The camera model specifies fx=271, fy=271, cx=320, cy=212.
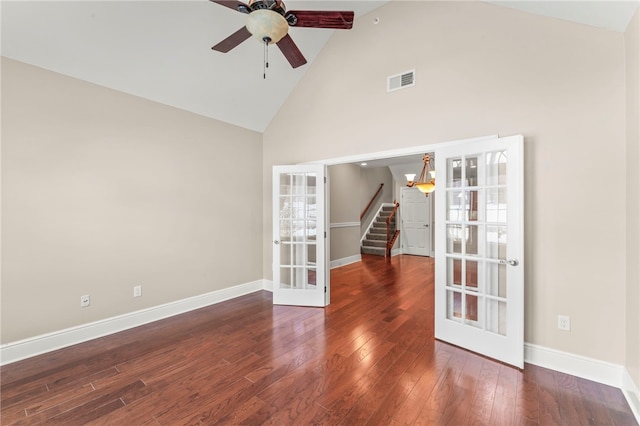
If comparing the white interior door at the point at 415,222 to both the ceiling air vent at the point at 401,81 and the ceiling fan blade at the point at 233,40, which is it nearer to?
the ceiling air vent at the point at 401,81

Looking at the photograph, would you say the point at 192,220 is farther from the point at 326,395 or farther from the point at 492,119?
the point at 492,119

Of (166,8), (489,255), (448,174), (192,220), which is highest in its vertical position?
(166,8)

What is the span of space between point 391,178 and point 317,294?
7.30 metres

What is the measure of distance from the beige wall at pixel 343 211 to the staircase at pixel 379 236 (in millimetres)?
1257

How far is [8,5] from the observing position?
2303 millimetres

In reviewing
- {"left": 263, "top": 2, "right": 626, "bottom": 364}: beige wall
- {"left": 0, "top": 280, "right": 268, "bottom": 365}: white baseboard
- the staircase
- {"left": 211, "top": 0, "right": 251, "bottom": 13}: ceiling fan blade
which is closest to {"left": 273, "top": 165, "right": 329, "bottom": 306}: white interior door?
{"left": 0, "top": 280, "right": 268, "bottom": 365}: white baseboard

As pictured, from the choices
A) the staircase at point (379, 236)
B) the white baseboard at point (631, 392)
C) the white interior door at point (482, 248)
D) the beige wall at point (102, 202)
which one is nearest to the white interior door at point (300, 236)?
the beige wall at point (102, 202)

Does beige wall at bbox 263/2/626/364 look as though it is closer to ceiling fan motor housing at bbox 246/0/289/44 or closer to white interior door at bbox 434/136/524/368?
white interior door at bbox 434/136/524/368

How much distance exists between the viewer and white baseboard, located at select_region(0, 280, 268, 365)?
2.67 metres

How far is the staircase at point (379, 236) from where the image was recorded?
8.61 m

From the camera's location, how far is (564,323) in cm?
244

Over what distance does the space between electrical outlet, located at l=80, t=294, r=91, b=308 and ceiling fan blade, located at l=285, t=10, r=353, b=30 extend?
358cm

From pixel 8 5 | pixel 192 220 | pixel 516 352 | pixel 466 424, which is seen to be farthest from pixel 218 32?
pixel 516 352

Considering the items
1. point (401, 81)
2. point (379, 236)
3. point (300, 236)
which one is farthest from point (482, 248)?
point (379, 236)
